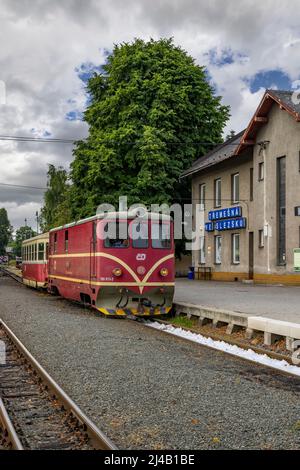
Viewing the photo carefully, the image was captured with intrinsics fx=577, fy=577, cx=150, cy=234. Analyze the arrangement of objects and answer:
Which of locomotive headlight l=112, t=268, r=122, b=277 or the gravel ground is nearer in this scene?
the gravel ground

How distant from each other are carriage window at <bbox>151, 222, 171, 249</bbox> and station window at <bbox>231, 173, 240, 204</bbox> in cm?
1513

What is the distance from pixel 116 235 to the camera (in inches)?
590

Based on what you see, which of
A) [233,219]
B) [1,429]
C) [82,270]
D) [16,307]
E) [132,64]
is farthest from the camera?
[132,64]

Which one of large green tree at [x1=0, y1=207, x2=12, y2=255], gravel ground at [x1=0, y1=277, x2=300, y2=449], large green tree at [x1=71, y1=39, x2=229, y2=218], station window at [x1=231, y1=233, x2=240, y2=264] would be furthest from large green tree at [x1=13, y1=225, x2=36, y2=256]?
gravel ground at [x1=0, y1=277, x2=300, y2=449]

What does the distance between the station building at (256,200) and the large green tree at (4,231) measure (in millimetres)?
126132

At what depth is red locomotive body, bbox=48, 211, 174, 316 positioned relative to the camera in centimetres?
1473

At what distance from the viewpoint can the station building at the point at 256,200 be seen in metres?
24.6

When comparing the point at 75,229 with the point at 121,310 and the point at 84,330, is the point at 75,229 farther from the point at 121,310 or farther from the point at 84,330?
the point at 84,330

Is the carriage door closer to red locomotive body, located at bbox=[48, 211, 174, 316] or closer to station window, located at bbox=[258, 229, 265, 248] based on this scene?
red locomotive body, located at bbox=[48, 211, 174, 316]

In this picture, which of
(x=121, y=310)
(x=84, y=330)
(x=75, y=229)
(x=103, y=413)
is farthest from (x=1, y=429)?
(x=75, y=229)

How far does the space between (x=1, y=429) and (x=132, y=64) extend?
29.4 meters

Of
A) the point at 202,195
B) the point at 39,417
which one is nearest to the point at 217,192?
the point at 202,195

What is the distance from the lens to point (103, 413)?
609 centimetres

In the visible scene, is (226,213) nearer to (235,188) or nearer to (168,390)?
(235,188)
